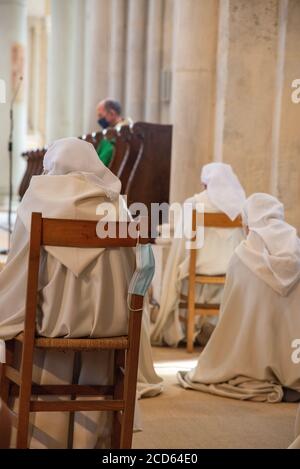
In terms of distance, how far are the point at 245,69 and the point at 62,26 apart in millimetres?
9240

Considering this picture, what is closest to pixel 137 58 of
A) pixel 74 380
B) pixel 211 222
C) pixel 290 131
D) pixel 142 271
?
pixel 290 131

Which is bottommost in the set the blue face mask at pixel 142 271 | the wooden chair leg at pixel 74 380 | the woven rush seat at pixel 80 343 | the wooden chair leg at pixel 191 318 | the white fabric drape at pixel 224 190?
the wooden chair leg at pixel 191 318

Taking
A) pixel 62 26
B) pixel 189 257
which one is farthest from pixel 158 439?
pixel 62 26

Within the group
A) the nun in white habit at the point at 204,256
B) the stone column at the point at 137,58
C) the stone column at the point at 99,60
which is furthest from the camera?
the stone column at the point at 99,60

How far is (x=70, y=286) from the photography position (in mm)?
3887

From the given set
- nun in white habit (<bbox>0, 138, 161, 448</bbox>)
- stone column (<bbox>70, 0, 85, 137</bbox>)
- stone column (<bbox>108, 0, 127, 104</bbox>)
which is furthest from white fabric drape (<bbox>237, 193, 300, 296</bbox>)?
stone column (<bbox>70, 0, 85, 137</bbox>)

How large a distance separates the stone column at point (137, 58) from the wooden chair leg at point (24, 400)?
920cm

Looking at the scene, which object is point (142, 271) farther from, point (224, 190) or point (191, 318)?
point (224, 190)

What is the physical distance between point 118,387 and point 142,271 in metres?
0.59

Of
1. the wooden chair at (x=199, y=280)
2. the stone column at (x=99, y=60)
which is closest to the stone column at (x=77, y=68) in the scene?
the stone column at (x=99, y=60)

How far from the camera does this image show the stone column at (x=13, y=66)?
20.3 metres

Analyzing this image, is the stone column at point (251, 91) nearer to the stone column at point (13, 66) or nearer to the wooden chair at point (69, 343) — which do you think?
the wooden chair at point (69, 343)

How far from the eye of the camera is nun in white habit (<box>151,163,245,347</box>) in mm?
7102

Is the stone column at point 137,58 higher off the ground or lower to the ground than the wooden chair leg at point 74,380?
higher
